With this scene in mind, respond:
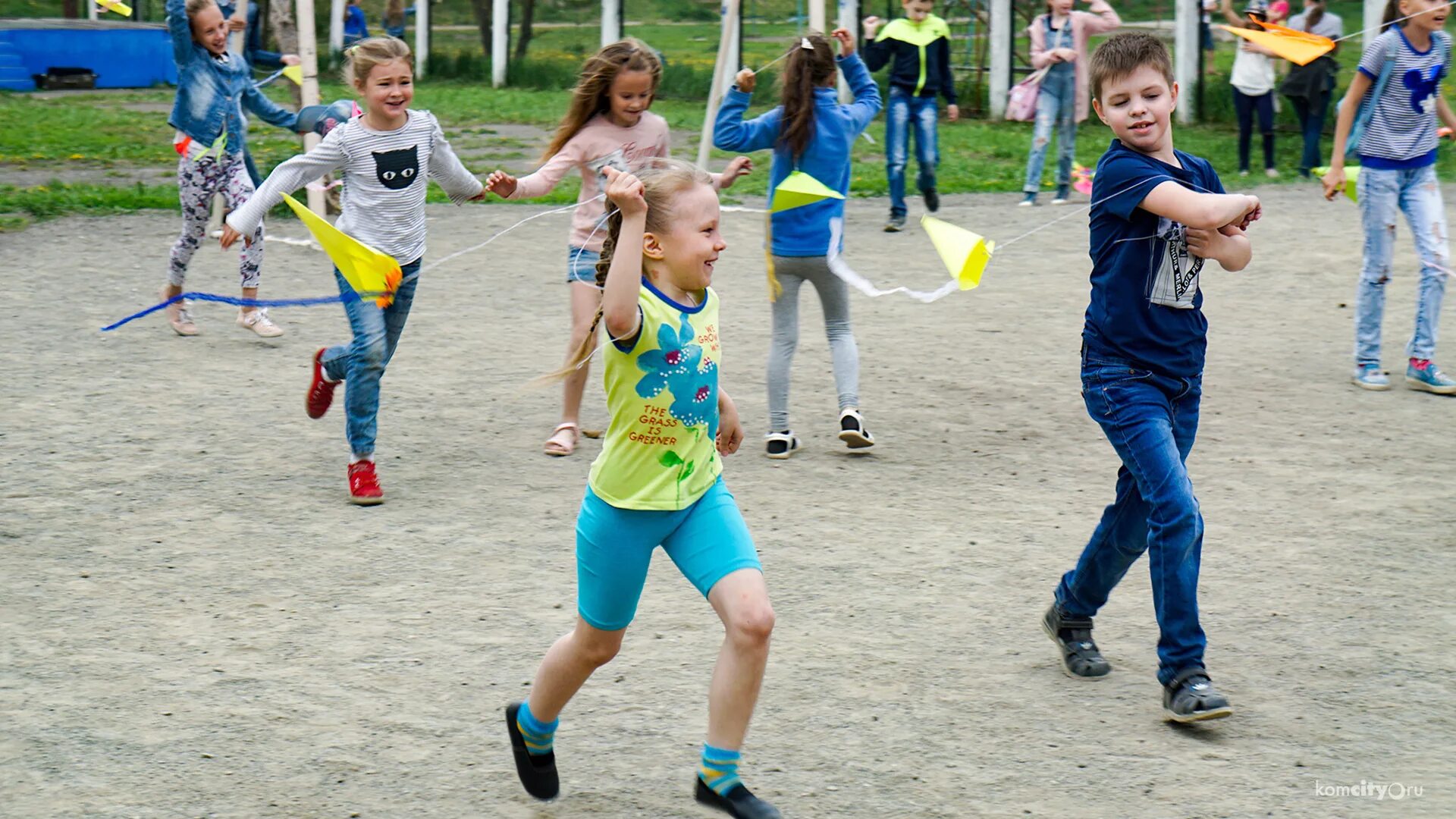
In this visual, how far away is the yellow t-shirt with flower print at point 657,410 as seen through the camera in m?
3.46

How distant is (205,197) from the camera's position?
8727 mm

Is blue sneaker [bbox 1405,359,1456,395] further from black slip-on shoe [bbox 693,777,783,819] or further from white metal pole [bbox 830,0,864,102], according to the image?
white metal pole [bbox 830,0,864,102]

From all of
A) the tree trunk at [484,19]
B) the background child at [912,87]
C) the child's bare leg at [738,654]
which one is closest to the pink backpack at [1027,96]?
the background child at [912,87]

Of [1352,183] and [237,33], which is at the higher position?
[237,33]

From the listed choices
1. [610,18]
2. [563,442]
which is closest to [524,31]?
[610,18]

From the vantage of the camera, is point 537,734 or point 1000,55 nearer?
point 537,734

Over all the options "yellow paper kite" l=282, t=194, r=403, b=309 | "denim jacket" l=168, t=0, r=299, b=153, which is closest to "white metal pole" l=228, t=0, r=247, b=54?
"denim jacket" l=168, t=0, r=299, b=153

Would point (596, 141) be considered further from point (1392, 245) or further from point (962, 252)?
point (1392, 245)

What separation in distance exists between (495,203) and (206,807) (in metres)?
10.9

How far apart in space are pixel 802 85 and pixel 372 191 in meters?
1.91

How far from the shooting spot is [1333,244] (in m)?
11.3

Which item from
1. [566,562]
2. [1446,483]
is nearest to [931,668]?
[566,562]

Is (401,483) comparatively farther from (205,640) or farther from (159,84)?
(159,84)

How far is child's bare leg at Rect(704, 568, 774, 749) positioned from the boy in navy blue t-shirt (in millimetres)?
1230
